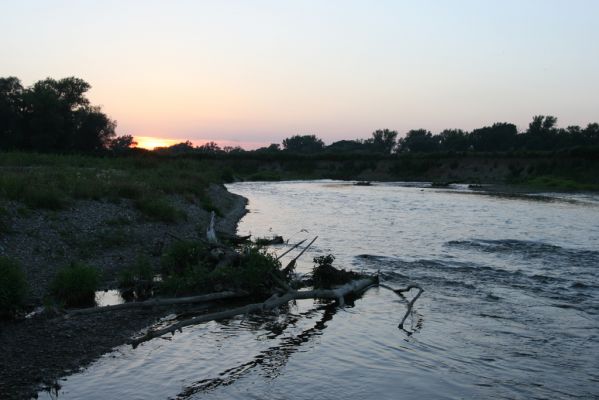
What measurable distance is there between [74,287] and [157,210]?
13.2 meters

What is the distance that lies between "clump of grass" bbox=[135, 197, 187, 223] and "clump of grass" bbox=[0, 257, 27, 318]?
13.7 meters

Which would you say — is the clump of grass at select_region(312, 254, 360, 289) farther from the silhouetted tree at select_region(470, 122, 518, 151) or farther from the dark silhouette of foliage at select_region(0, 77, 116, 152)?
the silhouetted tree at select_region(470, 122, 518, 151)

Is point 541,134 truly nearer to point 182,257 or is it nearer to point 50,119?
point 50,119

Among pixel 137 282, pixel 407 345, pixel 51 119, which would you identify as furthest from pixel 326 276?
pixel 51 119

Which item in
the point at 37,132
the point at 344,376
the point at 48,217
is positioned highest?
the point at 37,132

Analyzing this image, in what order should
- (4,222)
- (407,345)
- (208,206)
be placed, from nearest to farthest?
(407,345), (4,222), (208,206)

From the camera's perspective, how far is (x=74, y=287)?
14.3 meters

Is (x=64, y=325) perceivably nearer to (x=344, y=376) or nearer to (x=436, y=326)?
(x=344, y=376)

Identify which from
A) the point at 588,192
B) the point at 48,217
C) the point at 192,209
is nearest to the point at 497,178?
the point at 588,192

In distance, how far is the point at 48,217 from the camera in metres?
20.8

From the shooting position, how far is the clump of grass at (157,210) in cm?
2693

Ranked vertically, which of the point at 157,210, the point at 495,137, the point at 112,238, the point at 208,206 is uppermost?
the point at 495,137

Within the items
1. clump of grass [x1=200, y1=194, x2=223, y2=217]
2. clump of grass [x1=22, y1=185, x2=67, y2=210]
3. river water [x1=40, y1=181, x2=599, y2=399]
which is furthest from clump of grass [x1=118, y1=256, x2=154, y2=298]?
clump of grass [x1=200, y1=194, x2=223, y2=217]

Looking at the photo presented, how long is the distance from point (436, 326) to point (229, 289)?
5.44 m
